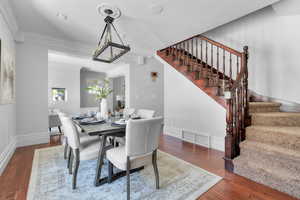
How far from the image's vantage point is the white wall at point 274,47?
→ 2.73m

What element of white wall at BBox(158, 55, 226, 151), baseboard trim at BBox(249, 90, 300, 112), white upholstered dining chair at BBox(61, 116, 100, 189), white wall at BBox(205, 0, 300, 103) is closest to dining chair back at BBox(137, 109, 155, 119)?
white upholstered dining chair at BBox(61, 116, 100, 189)

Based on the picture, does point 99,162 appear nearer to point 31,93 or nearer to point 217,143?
point 217,143

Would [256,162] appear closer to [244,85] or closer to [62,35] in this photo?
[244,85]

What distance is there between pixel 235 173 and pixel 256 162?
1.03 feet

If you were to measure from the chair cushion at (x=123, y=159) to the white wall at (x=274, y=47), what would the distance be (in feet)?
10.5

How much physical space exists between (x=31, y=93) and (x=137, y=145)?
→ 3.27 meters

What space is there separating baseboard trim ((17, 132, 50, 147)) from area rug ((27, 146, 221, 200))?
3.95 ft

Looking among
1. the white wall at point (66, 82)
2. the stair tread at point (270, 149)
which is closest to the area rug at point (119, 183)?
the stair tread at point (270, 149)

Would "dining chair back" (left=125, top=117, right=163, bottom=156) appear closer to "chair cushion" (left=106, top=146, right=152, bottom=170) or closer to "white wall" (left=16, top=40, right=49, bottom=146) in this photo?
"chair cushion" (left=106, top=146, right=152, bottom=170)

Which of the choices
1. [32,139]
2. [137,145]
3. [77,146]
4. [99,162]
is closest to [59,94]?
[32,139]

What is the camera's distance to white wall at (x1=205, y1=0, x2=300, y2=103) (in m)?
2.73

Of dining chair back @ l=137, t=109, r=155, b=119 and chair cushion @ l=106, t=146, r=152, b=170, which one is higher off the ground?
dining chair back @ l=137, t=109, r=155, b=119

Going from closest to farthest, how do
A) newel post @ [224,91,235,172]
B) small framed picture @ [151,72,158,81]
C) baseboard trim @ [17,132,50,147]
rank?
newel post @ [224,91,235,172] → baseboard trim @ [17,132,50,147] → small framed picture @ [151,72,158,81]

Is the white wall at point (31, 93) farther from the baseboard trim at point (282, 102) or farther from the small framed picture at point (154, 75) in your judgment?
the baseboard trim at point (282, 102)
